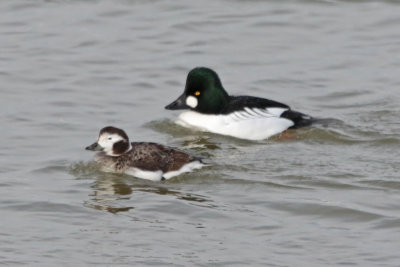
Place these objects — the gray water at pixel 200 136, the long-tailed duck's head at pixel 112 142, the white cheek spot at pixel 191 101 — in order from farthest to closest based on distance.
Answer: the white cheek spot at pixel 191 101 < the long-tailed duck's head at pixel 112 142 < the gray water at pixel 200 136

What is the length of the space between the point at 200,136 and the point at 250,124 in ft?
2.37

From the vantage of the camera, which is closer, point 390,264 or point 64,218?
point 390,264

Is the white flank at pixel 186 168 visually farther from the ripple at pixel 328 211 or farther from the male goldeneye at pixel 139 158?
the ripple at pixel 328 211

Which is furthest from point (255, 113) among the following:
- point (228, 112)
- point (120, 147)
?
point (120, 147)

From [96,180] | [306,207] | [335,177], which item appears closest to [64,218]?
[96,180]

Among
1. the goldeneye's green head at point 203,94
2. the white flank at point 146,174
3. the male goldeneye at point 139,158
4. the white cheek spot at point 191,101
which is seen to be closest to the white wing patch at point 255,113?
the goldeneye's green head at point 203,94

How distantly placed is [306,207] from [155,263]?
2334 millimetres

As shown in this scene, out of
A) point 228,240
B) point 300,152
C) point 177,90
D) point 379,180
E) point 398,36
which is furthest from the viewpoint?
point 398,36

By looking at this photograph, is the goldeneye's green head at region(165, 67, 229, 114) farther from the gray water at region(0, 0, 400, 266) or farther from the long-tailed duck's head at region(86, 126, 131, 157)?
the long-tailed duck's head at region(86, 126, 131, 157)

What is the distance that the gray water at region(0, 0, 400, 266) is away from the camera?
9.97 meters

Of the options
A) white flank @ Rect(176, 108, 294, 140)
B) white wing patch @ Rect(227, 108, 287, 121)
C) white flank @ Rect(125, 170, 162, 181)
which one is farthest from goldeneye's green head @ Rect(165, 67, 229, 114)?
white flank @ Rect(125, 170, 162, 181)

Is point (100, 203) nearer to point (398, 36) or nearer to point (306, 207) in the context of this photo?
point (306, 207)

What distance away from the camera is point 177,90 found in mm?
16969

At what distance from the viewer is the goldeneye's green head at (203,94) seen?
15.1 meters
